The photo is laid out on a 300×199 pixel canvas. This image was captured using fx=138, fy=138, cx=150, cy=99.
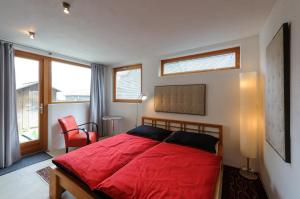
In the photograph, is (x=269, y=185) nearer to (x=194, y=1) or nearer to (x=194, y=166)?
(x=194, y=166)

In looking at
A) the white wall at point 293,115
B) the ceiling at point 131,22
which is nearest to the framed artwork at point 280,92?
the white wall at point 293,115

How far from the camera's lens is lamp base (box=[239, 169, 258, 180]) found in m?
2.27

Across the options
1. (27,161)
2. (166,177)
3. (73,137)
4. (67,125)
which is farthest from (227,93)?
(27,161)

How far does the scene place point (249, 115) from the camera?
88.0 inches

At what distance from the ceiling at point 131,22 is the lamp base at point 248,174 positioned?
7.80 feet

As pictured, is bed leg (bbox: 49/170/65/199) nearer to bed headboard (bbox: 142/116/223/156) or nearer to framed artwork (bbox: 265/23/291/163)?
bed headboard (bbox: 142/116/223/156)

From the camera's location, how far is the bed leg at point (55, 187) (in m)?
1.76

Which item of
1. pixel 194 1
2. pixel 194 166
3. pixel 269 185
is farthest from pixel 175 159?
pixel 194 1

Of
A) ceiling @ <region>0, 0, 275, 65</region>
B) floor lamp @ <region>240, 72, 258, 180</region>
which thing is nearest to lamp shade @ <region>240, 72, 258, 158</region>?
floor lamp @ <region>240, 72, 258, 180</region>

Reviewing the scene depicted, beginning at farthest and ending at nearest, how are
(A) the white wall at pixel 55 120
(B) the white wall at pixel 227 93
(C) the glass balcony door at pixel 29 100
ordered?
1. (A) the white wall at pixel 55 120
2. (C) the glass balcony door at pixel 29 100
3. (B) the white wall at pixel 227 93

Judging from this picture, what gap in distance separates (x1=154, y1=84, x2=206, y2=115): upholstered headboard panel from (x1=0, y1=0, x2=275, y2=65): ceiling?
2.96 ft

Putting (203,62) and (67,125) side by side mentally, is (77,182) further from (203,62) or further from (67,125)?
(203,62)

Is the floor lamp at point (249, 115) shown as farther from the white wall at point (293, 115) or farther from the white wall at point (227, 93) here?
the white wall at point (293, 115)

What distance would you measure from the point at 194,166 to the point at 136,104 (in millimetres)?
2512
